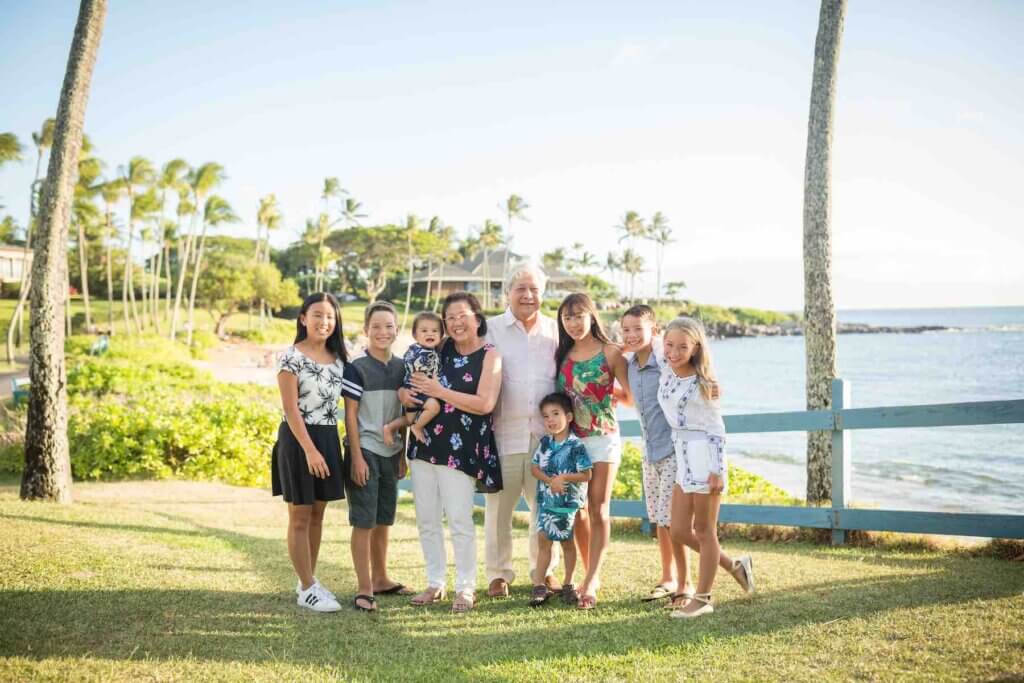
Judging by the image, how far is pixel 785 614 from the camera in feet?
14.4

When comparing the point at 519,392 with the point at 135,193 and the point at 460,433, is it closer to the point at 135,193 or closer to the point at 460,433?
the point at 460,433

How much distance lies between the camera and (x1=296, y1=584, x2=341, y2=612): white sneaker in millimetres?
4660

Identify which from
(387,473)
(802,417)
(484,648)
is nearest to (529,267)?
(387,473)

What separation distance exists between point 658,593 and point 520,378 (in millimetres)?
1662

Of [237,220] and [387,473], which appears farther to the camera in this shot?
[237,220]

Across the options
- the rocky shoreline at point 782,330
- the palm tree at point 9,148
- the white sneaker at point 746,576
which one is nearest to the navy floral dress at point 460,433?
the white sneaker at point 746,576

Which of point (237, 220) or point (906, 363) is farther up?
point (237, 220)

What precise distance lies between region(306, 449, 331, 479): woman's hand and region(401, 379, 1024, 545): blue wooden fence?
11.0ft

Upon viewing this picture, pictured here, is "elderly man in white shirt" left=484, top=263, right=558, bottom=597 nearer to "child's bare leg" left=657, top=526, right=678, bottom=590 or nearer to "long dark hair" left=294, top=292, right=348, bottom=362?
"child's bare leg" left=657, top=526, right=678, bottom=590

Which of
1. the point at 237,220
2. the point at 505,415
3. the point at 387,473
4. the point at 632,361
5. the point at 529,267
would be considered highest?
the point at 237,220

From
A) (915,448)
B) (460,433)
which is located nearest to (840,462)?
(460,433)

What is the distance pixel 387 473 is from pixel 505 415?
0.87 metres

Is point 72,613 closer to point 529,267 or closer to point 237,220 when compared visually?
point 529,267

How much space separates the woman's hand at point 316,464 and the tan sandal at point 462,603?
112 centimetres
